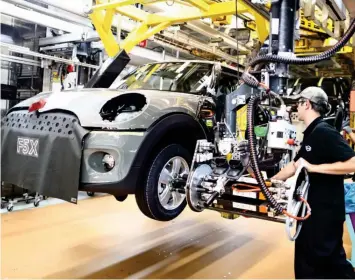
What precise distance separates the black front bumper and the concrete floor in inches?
43.4

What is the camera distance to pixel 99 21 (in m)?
4.48

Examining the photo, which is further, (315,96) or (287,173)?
(287,173)

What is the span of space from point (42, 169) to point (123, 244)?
1894 mm

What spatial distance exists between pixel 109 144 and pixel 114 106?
0.45 metres

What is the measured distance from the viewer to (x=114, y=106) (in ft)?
9.23

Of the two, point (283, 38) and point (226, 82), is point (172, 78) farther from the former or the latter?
point (283, 38)

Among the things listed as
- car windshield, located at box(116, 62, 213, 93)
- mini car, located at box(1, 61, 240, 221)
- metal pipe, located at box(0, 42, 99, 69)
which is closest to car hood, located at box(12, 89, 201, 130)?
mini car, located at box(1, 61, 240, 221)

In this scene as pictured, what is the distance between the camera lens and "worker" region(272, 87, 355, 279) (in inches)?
96.0

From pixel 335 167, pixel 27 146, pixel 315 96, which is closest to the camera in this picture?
pixel 335 167

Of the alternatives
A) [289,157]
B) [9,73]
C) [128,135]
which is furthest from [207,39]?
[128,135]

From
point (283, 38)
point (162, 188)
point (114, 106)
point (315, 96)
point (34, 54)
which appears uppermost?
point (34, 54)

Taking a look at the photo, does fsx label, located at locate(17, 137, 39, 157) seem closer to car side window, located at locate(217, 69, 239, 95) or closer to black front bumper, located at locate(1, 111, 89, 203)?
black front bumper, located at locate(1, 111, 89, 203)

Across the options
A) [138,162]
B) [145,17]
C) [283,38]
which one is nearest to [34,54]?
[145,17]

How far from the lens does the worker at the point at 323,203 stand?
2.44 m
